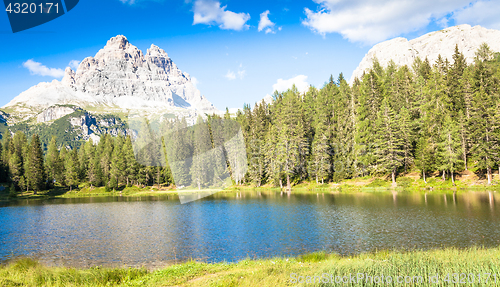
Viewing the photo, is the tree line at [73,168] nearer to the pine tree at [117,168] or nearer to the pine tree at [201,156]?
the pine tree at [117,168]

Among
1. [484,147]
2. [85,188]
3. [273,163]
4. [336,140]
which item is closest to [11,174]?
[85,188]

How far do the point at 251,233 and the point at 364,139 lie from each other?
53509 millimetres

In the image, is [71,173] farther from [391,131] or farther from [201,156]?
[201,156]

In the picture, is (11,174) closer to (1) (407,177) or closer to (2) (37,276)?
(2) (37,276)

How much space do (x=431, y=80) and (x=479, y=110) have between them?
2543 cm

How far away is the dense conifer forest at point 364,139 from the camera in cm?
6006

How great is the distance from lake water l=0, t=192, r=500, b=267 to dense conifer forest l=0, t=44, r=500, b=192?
1910 cm

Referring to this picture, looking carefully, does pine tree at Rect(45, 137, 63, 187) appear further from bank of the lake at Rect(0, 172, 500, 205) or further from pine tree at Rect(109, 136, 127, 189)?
pine tree at Rect(109, 136, 127, 189)

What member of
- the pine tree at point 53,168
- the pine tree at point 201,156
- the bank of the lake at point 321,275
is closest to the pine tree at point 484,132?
the bank of the lake at point 321,275

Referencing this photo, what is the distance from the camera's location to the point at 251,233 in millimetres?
29062

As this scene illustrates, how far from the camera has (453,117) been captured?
2721 inches

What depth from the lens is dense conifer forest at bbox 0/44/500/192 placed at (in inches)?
2365

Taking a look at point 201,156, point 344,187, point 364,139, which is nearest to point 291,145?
point 344,187

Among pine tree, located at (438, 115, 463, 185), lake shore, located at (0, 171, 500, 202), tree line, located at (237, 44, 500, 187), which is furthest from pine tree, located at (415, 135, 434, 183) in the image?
lake shore, located at (0, 171, 500, 202)
